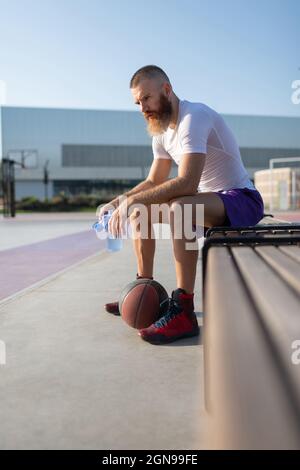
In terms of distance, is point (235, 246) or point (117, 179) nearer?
point (235, 246)

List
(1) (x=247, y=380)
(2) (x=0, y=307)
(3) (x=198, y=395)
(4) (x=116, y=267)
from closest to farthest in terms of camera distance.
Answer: (1) (x=247, y=380) < (3) (x=198, y=395) < (2) (x=0, y=307) < (4) (x=116, y=267)

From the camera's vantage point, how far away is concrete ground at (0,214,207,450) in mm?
1732

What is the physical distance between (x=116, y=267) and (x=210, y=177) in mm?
3094

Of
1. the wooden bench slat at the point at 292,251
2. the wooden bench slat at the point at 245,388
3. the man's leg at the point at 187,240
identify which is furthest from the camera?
the man's leg at the point at 187,240

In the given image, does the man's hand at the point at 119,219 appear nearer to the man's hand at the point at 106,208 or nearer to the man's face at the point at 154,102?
the man's hand at the point at 106,208

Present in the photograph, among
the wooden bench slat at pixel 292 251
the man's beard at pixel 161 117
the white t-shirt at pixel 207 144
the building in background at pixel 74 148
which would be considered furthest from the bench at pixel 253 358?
the building in background at pixel 74 148

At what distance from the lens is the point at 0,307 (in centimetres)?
393

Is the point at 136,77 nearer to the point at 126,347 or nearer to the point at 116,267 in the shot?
the point at 126,347

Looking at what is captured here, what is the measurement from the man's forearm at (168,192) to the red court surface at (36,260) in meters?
2.13

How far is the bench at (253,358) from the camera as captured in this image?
2.10ft

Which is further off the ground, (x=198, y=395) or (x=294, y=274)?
(x=294, y=274)

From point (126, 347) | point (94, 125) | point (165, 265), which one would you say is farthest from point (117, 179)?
point (126, 347)

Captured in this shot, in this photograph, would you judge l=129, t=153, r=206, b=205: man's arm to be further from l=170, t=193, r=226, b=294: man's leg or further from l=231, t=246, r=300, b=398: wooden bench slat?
l=231, t=246, r=300, b=398: wooden bench slat

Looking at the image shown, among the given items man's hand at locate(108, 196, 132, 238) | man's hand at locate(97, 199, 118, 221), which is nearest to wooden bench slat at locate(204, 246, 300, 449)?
man's hand at locate(108, 196, 132, 238)
